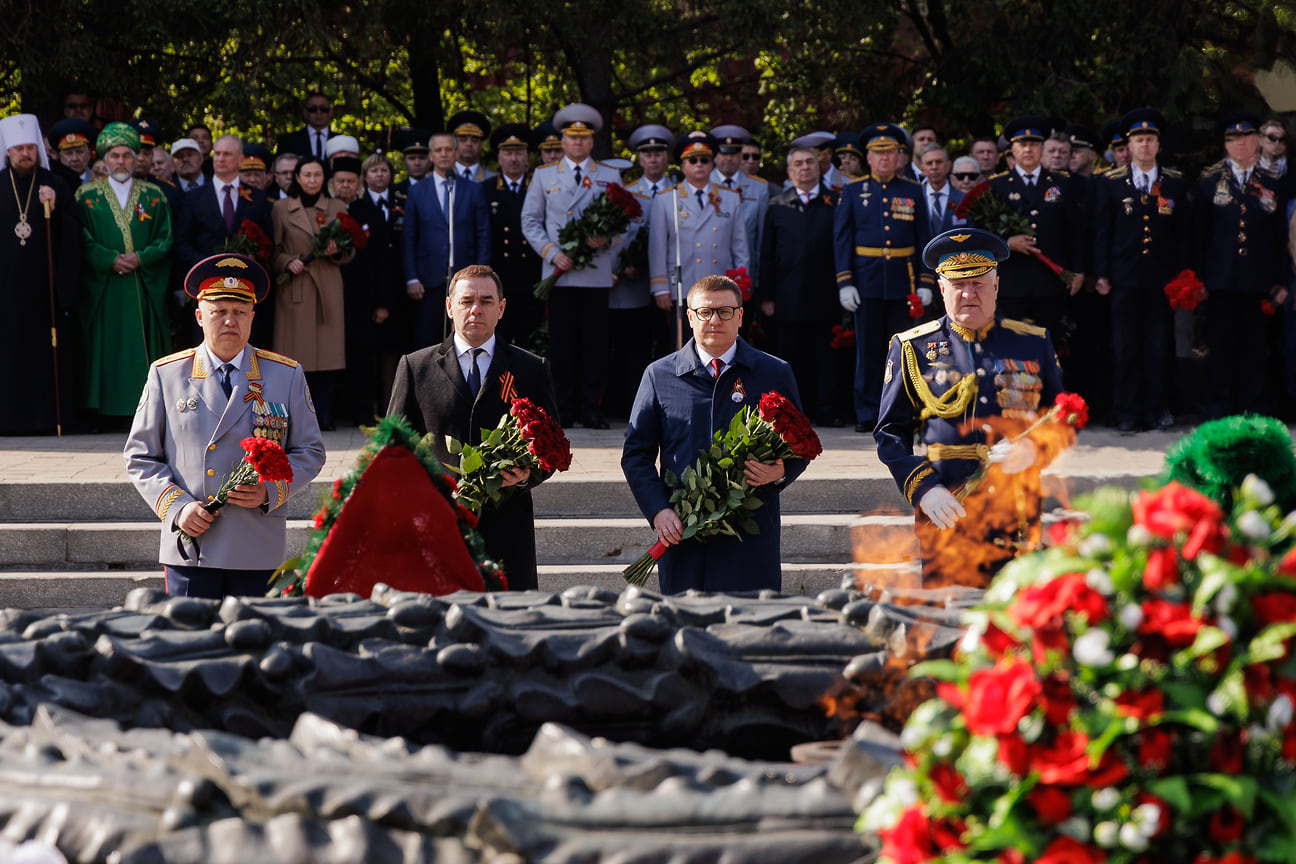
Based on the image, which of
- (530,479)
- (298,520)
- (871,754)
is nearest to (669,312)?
(298,520)

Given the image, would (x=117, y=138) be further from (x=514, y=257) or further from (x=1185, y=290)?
(x=1185, y=290)

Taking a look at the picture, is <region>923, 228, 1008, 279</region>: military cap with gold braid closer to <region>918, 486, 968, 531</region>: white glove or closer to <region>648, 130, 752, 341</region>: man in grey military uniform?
<region>918, 486, 968, 531</region>: white glove

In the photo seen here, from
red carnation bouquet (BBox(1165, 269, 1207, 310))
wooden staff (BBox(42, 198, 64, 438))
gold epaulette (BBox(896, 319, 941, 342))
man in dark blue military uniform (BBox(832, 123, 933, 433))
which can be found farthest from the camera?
man in dark blue military uniform (BBox(832, 123, 933, 433))

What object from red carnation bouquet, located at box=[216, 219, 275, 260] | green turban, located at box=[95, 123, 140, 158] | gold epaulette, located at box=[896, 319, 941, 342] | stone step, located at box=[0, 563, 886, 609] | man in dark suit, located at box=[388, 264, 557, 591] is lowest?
stone step, located at box=[0, 563, 886, 609]

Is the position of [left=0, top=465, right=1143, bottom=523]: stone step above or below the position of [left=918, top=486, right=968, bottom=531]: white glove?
below

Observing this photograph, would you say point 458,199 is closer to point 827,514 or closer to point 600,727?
point 827,514

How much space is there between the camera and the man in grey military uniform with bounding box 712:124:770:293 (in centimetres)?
1094

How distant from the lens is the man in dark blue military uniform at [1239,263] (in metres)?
10.3

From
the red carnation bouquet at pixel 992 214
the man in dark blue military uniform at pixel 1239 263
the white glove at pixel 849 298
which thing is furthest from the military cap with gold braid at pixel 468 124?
the man in dark blue military uniform at pixel 1239 263

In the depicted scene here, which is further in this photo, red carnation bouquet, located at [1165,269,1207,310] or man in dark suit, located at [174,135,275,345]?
red carnation bouquet, located at [1165,269,1207,310]

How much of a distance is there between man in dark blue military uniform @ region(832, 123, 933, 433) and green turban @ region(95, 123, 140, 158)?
202 inches

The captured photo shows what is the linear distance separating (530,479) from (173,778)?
10.6 feet

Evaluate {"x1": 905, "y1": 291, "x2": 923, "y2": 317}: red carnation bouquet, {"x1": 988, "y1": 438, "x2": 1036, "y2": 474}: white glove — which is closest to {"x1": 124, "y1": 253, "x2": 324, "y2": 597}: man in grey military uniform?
{"x1": 988, "y1": 438, "x2": 1036, "y2": 474}: white glove

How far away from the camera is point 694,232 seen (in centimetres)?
1053
